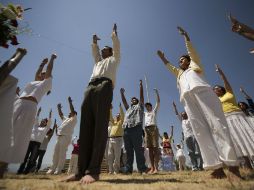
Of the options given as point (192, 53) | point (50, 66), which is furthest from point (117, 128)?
point (192, 53)

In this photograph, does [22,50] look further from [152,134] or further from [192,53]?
[152,134]

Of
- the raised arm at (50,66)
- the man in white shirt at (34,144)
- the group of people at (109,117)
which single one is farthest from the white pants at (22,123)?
the man in white shirt at (34,144)

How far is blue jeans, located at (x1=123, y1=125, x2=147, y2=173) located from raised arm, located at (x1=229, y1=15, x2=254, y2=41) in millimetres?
4487

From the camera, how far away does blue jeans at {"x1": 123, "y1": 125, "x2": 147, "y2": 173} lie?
260 inches

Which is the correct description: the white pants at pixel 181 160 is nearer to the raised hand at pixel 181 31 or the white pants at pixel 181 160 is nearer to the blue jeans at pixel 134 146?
the blue jeans at pixel 134 146

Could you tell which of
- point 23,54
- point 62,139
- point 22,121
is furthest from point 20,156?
point 62,139

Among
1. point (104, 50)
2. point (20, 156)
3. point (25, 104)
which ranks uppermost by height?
point (104, 50)

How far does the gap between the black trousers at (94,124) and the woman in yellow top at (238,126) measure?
381 cm

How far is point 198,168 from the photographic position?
935 centimetres

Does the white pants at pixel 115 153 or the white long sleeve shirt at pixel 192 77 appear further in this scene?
the white pants at pixel 115 153

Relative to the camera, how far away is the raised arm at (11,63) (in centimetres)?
259

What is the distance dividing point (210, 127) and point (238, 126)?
2.85 meters

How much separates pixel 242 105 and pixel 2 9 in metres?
8.08

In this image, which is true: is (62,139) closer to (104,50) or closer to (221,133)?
(104,50)
